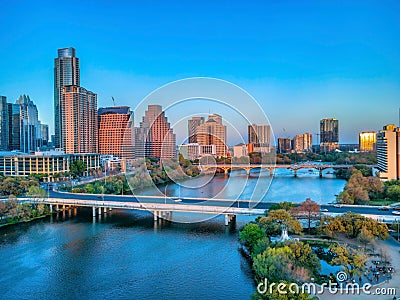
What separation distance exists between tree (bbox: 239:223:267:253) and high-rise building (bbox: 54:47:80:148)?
82.8 ft

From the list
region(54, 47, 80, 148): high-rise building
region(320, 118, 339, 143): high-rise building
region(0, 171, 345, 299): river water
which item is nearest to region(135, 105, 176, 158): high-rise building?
region(0, 171, 345, 299): river water

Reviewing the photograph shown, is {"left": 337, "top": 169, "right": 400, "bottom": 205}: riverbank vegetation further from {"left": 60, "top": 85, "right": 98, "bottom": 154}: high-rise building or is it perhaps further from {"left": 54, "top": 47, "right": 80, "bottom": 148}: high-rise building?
{"left": 54, "top": 47, "right": 80, "bottom": 148}: high-rise building

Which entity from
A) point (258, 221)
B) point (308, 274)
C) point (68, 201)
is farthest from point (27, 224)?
point (308, 274)

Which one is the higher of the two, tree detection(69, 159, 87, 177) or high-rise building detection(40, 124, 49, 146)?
high-rise building detection(40, 124, 49, 146)

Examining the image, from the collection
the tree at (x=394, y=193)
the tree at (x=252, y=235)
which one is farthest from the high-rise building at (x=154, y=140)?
the tree at (x=394, y=193)

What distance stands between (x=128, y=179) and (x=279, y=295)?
39.2 feet

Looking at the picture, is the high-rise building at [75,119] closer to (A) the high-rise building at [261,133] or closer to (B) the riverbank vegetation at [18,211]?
(B) the riverbank vegetation at [18,211]

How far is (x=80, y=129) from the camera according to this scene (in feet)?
89.0

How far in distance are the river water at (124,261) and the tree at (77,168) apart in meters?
9.55

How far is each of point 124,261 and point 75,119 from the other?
2261 cm

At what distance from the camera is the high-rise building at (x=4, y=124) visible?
1106 inches

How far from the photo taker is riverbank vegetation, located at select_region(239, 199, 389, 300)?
4754mm

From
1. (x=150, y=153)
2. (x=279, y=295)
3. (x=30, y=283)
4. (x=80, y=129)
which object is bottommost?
(x=30, y=283)

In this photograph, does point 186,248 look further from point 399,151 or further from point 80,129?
point 80,129
